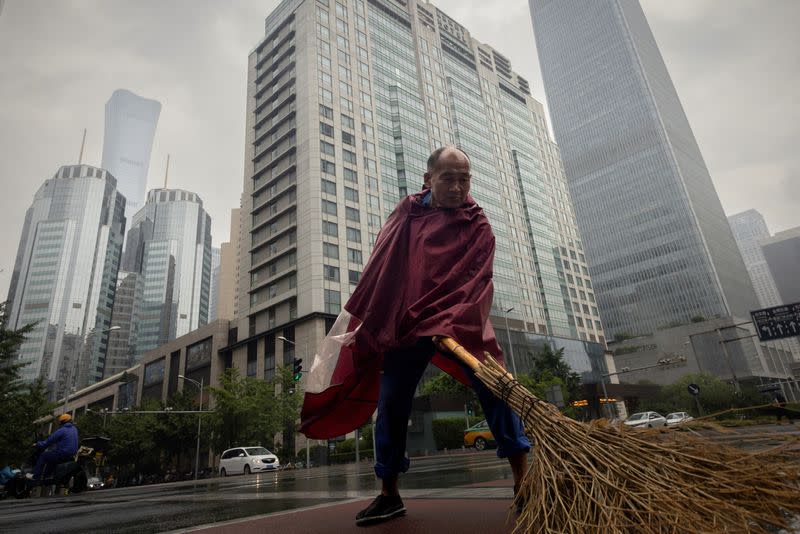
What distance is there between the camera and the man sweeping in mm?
2527

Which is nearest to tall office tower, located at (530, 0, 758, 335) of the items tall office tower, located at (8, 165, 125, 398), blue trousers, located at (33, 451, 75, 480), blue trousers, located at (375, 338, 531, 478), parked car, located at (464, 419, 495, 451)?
parked car, located at (464, 419, 495, 451)

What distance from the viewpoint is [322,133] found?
4803 centimetres

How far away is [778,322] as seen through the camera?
1129 inches

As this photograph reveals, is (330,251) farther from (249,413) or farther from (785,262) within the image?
(785,262)

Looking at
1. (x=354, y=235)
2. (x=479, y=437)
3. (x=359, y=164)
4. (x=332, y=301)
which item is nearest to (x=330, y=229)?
(x=354, y=235)

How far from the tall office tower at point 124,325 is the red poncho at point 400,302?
511ft

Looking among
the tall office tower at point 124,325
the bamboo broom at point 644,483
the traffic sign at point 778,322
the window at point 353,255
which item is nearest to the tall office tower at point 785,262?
the traffic sign at point 778,322

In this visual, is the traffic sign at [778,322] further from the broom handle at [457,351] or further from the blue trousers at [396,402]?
the broom handle at [457,351]

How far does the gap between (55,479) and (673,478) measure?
388 inches

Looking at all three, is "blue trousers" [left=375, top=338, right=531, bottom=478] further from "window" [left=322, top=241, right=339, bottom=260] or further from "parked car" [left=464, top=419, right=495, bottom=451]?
"window" [left=322, top=241, right=339, bottom=260]

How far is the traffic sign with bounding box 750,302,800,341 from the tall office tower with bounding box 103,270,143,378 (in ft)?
490

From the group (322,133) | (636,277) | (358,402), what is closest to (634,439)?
(358,402)

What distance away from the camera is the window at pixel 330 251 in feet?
141

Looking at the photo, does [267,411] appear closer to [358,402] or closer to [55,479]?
[55,479]
